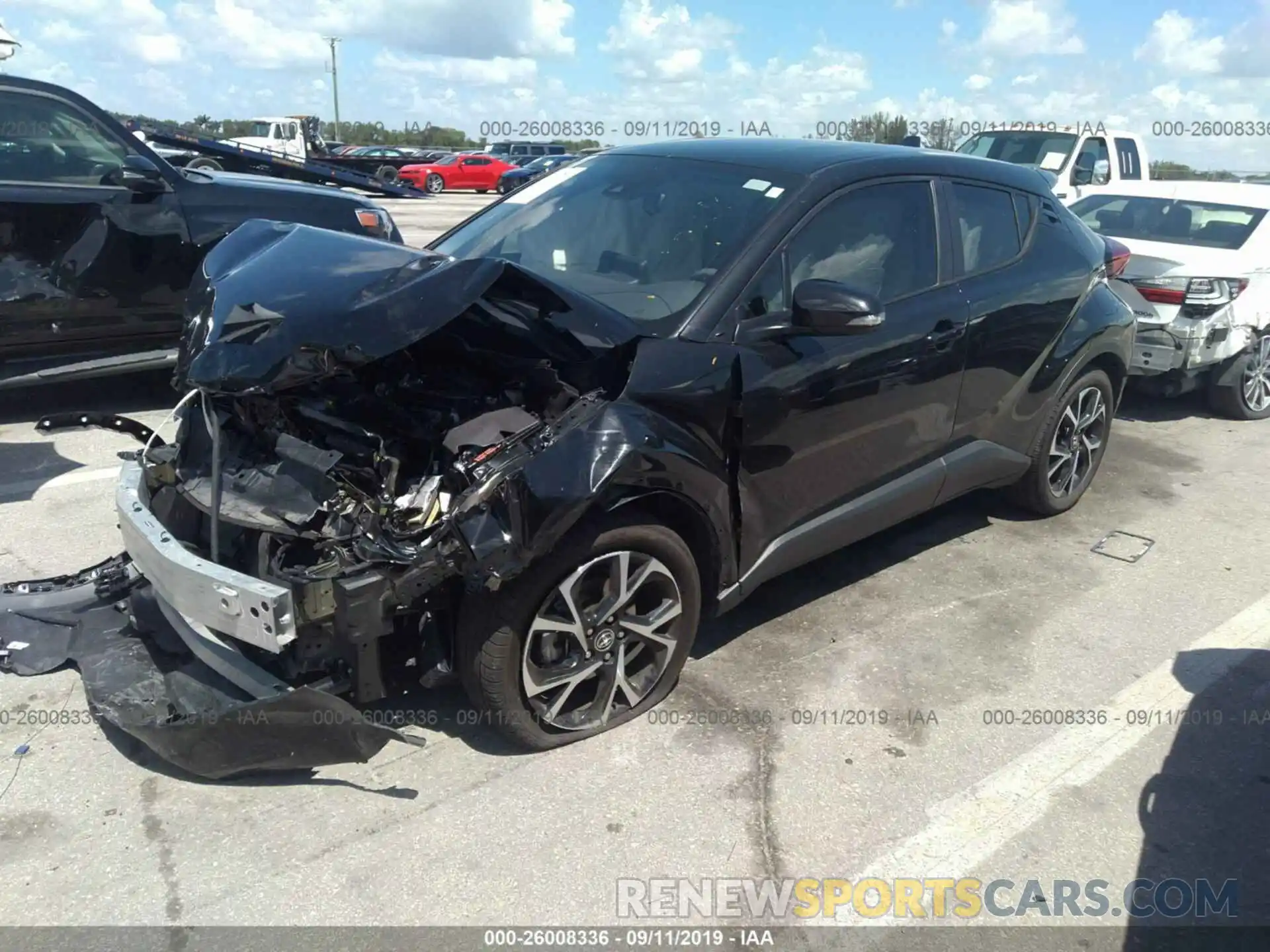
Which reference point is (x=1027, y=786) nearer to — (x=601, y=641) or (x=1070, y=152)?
(x=601, y=641)

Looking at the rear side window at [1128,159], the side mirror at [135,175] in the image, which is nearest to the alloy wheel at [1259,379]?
the rear side window at [1128,159]

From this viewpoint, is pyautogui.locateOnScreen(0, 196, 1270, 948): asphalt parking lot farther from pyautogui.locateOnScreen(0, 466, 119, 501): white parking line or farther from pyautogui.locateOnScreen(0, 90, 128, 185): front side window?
pyautogui.locateOnScreen(0, 90, 128, 185): front side window

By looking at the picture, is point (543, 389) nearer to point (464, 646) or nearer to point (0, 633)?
point (464, 646)

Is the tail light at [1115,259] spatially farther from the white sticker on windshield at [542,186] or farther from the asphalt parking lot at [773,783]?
the white sticker on windshield at [542,186]

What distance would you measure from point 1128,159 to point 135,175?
39.3ft

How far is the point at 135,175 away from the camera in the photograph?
5980mm

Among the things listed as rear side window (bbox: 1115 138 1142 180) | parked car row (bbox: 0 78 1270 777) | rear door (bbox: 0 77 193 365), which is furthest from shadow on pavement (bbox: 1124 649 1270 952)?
rear side window (bbox: 1115 138 1142 180)

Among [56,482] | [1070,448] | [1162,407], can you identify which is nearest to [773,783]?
[1070,448]

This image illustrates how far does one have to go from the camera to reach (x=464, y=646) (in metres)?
2.91

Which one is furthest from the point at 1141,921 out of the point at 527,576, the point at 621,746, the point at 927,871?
the point at 527,576

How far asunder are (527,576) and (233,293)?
1290mm

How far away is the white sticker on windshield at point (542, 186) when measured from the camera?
428cm

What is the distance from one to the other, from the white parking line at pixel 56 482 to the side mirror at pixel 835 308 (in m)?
3.98

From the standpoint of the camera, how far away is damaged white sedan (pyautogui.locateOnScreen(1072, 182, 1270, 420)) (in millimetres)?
6871
